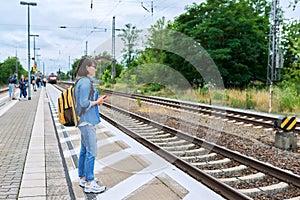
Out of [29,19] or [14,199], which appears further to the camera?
[29,19]

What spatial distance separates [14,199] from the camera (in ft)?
16.0

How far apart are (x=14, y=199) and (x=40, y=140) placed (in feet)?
14.4

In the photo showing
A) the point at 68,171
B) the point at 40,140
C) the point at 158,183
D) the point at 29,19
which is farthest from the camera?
the point at 29,19

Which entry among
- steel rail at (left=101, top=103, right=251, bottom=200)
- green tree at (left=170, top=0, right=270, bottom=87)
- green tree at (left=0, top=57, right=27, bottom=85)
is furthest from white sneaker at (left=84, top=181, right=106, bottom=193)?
green tree at (left=0, top=57, right=27, bottom=85)

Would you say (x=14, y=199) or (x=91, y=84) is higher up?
(x=91, y=84)

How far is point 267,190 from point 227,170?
1135 mm

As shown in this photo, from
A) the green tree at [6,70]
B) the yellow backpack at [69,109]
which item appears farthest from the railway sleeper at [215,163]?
the green tree at [6,70]

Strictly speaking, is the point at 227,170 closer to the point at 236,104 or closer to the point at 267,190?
the point at 267,190

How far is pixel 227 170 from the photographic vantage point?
6520 mm

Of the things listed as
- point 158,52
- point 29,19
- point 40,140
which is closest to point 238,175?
point 40,140

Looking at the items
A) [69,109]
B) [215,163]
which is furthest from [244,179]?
[69,109]

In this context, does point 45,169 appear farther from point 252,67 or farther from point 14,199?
point 252,67

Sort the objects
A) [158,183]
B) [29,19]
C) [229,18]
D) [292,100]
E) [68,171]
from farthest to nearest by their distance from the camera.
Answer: [229,18]
[29,19]
[292,100]
[68,171]
[158,183]

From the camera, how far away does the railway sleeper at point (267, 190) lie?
536 centimetres
